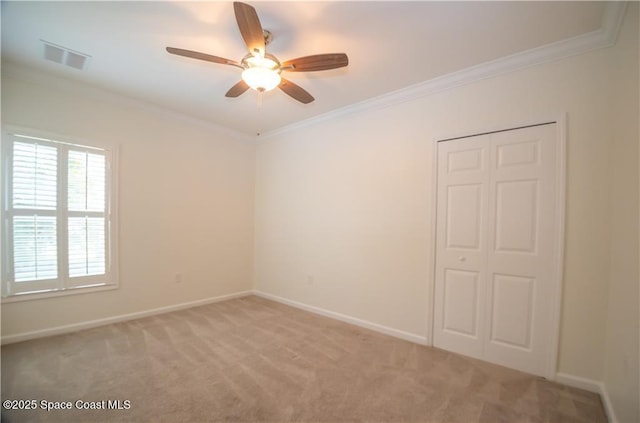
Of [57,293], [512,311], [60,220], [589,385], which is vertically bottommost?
[589,385]

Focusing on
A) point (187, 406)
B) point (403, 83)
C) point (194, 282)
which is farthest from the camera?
point (194, 282)

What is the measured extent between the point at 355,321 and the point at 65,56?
13.0 feet

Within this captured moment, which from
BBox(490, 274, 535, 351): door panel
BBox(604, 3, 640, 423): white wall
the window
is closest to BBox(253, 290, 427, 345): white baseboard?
BBox(490, 274, 535, 351): door panel

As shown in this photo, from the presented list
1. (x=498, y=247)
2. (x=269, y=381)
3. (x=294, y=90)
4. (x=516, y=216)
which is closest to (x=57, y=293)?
(x=269, y=381)

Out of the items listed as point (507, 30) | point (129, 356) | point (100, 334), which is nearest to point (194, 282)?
point (100, 334)

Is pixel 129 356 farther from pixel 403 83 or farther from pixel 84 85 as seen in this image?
pixel 403 83

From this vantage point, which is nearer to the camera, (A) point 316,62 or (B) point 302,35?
(A) point 316,62

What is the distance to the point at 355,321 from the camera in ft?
10.7

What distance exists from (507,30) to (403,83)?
0.96 meters

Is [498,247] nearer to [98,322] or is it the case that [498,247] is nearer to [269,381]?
[269,381]

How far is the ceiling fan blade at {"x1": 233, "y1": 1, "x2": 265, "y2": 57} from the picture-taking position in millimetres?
1456

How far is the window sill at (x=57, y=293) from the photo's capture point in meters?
2.58

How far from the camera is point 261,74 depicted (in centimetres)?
197

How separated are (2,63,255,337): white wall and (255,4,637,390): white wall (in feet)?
1.61
